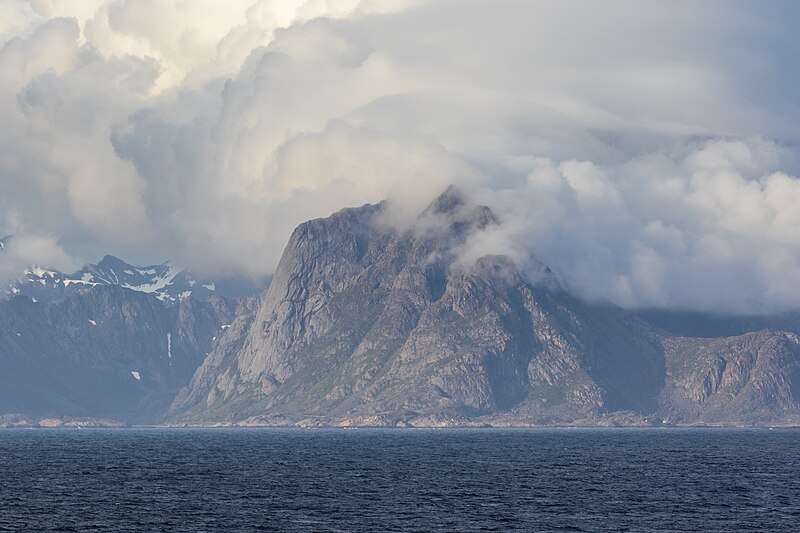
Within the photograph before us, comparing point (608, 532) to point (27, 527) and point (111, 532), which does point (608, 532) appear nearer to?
point (111, 532)

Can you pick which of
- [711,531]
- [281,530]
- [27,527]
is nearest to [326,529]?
[281,530]

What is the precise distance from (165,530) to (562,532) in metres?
64.4

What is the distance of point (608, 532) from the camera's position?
645 ft

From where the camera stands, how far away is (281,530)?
198500 mm

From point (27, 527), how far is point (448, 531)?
6873 centimetres

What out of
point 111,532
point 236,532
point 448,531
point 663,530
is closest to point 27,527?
point 111,532

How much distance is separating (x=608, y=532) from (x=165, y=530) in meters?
71.8

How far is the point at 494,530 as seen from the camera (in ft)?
649

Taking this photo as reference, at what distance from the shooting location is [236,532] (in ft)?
643

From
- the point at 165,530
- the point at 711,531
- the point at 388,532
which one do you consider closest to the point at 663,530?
the point at 711,531

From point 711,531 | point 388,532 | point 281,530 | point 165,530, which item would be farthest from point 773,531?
point 165,530

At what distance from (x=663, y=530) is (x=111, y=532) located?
89476 mm

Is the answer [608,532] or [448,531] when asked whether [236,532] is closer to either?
[448,531]

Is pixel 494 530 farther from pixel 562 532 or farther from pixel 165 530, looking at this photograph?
pixel 165 530
